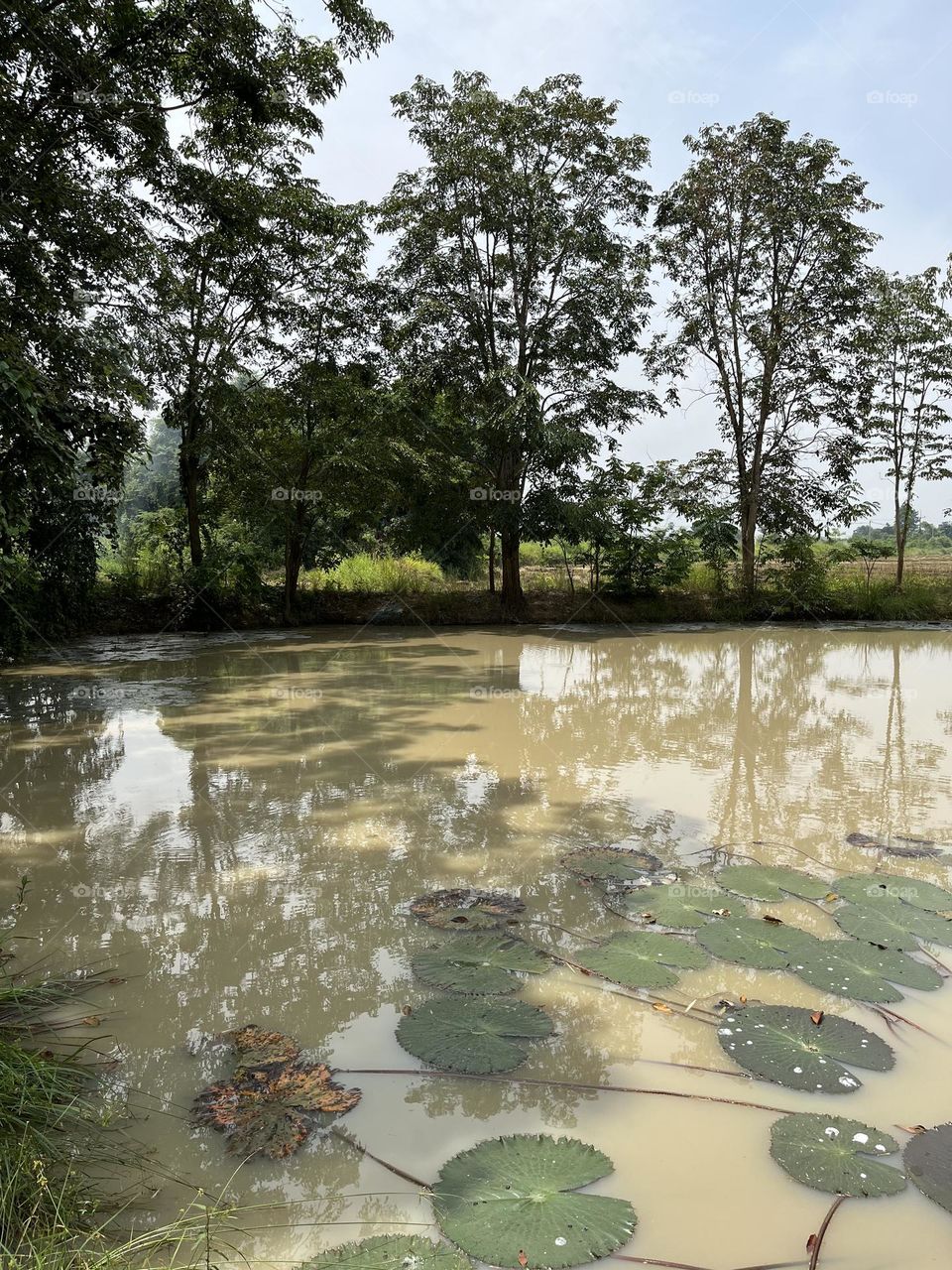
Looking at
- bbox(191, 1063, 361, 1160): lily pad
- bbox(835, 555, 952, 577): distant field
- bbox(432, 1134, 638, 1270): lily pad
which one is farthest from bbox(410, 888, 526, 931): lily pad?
bbox(835, 555, 952, 577): distant field

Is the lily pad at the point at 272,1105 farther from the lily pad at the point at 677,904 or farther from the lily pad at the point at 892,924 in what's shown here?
the lily pad at the point at 892,924

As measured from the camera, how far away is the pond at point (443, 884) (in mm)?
1987

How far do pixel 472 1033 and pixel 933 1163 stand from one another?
4.33 ft

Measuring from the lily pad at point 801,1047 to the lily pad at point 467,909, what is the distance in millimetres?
1092

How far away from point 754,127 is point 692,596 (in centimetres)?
995

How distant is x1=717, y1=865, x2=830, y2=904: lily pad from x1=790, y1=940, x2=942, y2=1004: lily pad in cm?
48

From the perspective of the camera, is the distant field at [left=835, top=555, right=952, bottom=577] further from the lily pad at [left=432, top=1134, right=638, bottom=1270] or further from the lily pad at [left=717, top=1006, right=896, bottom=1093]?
the lily pad at [left=432, top=1134, right=638, bottom=1270]

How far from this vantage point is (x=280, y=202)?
487 inches

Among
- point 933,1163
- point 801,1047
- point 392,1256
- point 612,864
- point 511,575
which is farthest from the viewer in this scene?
point 511,575

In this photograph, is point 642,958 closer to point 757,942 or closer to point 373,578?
point 757,942

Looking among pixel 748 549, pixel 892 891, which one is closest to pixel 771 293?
pixel 748 549

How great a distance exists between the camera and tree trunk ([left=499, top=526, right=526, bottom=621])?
15992 millimetres

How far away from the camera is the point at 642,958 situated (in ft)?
10.1

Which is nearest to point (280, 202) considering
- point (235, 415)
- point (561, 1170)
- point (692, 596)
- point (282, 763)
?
point (235, 415)
